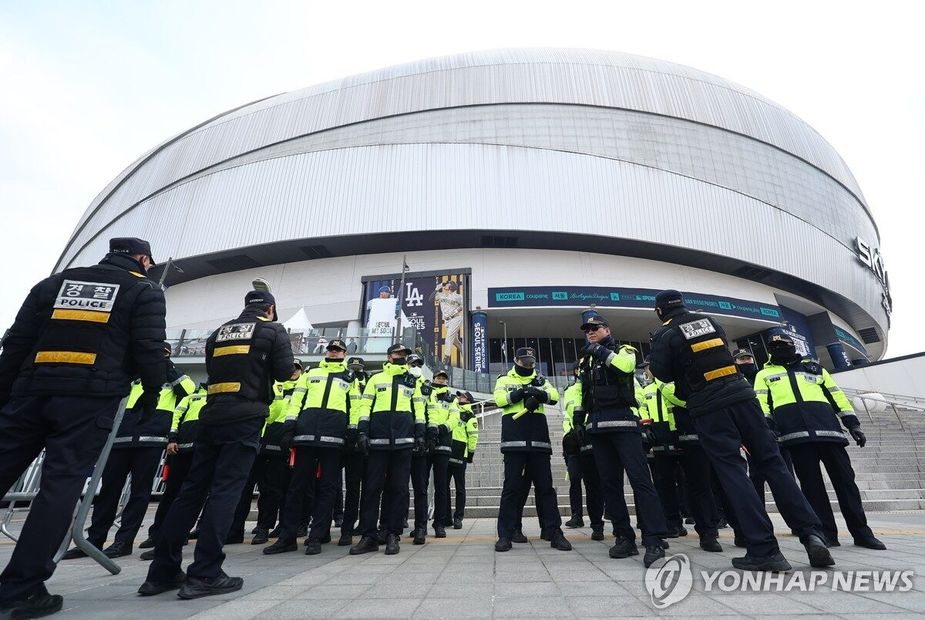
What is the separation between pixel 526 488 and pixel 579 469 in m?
2.25

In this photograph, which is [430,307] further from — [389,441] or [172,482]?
[389,441]

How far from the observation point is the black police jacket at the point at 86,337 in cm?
274

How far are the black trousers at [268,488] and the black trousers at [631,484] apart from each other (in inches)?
167

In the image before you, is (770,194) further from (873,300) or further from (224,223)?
(224,223)

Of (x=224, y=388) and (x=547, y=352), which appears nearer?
(x=224, y=388)

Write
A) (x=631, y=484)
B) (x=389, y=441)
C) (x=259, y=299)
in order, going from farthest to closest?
1. (x=389, y=441)
2. (x=631, y=484)
3. (x=259, y=299)

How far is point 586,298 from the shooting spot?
90.5 feet

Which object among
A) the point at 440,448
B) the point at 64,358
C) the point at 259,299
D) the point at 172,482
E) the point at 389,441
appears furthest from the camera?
the point at 440,448

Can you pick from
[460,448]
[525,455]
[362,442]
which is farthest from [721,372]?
[460,448]

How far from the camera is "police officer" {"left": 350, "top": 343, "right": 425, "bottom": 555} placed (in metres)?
4.78

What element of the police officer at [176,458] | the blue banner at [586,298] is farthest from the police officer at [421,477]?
the blue banner at [586,298]

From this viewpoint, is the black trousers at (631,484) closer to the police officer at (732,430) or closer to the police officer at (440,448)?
the police officer at (732,430)

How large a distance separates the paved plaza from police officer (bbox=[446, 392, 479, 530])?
7.72ft

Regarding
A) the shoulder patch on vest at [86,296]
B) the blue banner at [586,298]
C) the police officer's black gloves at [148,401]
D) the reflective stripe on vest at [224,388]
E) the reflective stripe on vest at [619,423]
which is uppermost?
the blue banner at [586,298]
